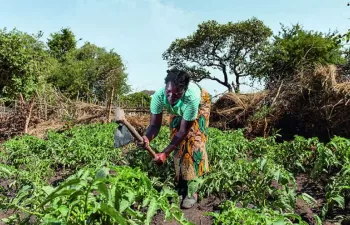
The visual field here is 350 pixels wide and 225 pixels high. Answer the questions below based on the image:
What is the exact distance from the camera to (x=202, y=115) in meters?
3.52

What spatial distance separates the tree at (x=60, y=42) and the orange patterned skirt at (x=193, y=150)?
2432cm

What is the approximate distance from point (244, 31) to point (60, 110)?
13436 millimetres

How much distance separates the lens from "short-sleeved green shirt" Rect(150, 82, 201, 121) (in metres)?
3.15

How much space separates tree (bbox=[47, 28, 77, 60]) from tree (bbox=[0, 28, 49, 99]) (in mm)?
14729

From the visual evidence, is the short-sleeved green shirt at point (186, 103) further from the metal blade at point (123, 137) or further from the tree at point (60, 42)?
the tree at point (60, 42)

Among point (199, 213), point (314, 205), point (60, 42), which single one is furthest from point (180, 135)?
point (60, 42)

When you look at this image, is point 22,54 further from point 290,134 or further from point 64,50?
point 64,50

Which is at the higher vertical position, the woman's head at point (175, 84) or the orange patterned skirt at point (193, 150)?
the woman's head at point (175, 84)

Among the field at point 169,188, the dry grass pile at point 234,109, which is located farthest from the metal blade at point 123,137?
the dry grass pile at point 234,109

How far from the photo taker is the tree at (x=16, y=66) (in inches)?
445

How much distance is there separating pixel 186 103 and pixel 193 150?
50 cm

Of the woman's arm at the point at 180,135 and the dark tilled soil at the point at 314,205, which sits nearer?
Result: the dark tilled soil at the point at 314,205

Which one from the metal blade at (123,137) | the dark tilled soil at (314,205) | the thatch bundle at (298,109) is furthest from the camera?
the thatch bundle at (298,109)

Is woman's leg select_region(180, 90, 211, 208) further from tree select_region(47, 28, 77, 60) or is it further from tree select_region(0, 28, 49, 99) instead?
tree select_region(47, 28, 77, 60)
